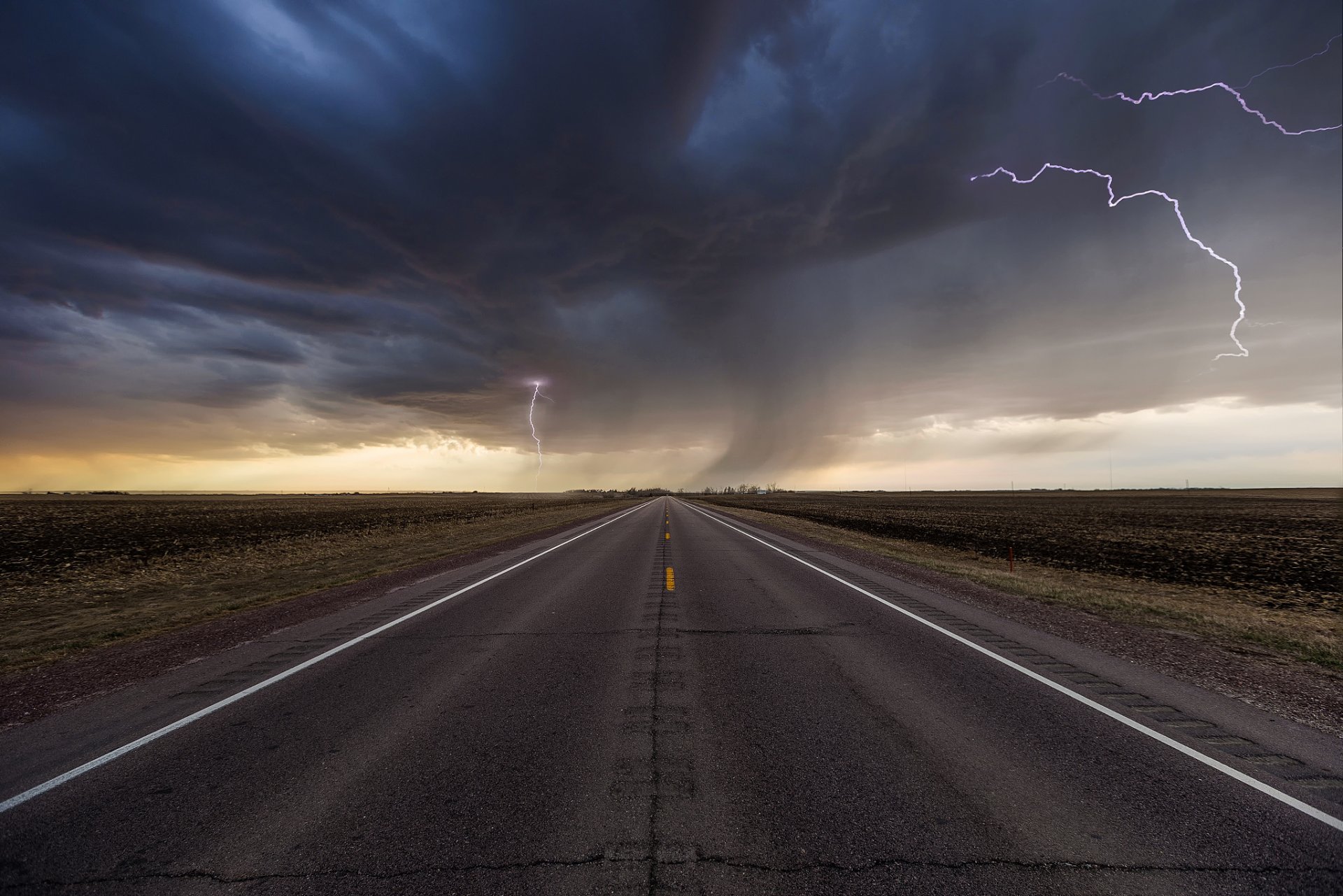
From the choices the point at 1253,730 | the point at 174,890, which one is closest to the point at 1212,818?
the point at 1253,730

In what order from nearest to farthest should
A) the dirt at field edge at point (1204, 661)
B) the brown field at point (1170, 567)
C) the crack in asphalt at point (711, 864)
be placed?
the crack in asphalt at point (711, 864) → the dirt at field edge at point (1204, 661) → the brown field at point (1170, 567)

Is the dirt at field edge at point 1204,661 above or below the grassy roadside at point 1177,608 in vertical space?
above

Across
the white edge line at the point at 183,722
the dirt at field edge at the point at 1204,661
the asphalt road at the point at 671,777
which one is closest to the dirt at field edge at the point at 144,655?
the asphalt road at the point at 671,777

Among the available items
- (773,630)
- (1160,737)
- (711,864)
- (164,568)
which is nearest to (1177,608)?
(1160,737)

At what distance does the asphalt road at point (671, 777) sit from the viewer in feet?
9.93

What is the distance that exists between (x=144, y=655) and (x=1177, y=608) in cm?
1788

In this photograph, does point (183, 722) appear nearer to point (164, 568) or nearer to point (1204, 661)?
point (1204, 661)

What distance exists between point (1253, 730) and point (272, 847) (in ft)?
25.5

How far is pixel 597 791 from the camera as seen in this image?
380 cm

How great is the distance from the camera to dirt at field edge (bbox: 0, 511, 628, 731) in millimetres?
5840

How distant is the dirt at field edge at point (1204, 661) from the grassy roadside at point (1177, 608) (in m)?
0.50

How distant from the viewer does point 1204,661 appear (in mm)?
7125

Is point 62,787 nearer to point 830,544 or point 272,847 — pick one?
point 272,847

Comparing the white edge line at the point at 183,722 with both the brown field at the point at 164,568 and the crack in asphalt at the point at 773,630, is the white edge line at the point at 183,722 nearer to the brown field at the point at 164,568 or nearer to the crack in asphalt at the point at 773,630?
the brown field at the point at 164,568
